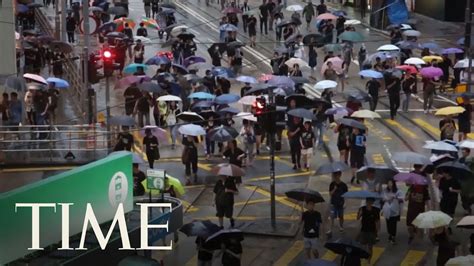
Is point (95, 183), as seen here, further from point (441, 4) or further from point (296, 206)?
point (441, 4)

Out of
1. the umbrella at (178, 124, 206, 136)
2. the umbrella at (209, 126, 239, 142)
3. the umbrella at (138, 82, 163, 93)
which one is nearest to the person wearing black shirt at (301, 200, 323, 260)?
the umbrella at (209, 126, 239, 142)

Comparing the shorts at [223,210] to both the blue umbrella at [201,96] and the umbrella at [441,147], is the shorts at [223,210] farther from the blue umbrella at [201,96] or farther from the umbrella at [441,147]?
the blue umbrella at [201,96]

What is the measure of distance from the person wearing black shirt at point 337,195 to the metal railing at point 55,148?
6735mm

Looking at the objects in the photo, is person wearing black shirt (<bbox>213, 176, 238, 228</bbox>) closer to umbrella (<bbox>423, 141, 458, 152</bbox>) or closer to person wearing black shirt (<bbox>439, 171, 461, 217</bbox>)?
person wearing black shirt (<bbox>439, 171, 461, 217</bbox>)

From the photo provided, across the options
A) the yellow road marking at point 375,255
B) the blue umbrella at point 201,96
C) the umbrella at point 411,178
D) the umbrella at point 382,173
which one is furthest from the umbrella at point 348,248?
the blue umbrella at point 201,96

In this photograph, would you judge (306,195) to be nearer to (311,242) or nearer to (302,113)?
(311,242)

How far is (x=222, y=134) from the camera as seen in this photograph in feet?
79.8

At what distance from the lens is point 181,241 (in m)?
20.8

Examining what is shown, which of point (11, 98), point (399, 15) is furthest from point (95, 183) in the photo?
point (399, 15)

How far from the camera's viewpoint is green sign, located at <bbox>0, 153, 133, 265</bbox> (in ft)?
51.7

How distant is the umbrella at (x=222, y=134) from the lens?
24200 mm

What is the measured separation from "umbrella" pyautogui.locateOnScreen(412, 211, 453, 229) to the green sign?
5108mm

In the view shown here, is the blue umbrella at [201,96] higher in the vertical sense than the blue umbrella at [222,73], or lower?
lower

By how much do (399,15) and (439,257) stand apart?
30.6 meters
